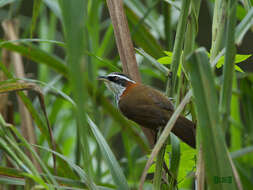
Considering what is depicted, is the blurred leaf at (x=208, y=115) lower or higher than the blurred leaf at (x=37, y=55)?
lower

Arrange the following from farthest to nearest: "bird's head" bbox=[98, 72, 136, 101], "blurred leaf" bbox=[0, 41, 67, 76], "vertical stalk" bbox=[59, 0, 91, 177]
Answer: "bird's head" bbox=[98, 72, 136, 101], "blurred leaf" bbox=[0, 41, 67, 76], "vertical stalk" bbox=[59, 0, 91, 177]

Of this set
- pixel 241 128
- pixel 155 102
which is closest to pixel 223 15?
pixel 155 102

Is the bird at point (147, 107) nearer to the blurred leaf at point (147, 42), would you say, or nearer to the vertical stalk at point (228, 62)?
the blurred leaf at point (147, 42)

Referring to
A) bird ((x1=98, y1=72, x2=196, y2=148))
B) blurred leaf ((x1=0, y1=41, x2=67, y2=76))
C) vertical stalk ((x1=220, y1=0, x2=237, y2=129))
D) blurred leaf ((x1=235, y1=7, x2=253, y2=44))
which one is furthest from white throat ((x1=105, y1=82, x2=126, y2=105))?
vertical stalk ((x1=220, y1=0, x2=237, y2=129))

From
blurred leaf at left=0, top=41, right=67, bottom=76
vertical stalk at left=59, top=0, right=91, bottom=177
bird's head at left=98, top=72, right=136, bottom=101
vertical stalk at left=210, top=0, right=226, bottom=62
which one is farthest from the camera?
bird's head at left=98, top=72, right=136, bottom=101

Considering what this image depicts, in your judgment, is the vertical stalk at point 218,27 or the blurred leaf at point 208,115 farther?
the vertical stalk at point 218,27

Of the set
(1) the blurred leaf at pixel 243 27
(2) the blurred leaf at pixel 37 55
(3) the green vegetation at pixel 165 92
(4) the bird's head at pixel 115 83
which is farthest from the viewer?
(4) the bird's head at pixel 115 83

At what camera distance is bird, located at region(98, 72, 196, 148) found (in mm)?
1714

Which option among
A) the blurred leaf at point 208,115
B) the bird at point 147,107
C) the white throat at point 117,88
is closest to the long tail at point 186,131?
the bird at point 147,107

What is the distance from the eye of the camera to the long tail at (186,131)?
65.6 inches

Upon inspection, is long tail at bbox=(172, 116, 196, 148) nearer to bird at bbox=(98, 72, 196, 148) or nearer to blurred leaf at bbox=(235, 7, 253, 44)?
bird at bbox=(98, 72, 196, 148)

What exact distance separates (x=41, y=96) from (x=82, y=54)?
877 millimetres

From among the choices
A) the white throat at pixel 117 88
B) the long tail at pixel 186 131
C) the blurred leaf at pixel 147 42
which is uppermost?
the blurred leaf at pixel 147 42

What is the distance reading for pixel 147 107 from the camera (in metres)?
2.17
